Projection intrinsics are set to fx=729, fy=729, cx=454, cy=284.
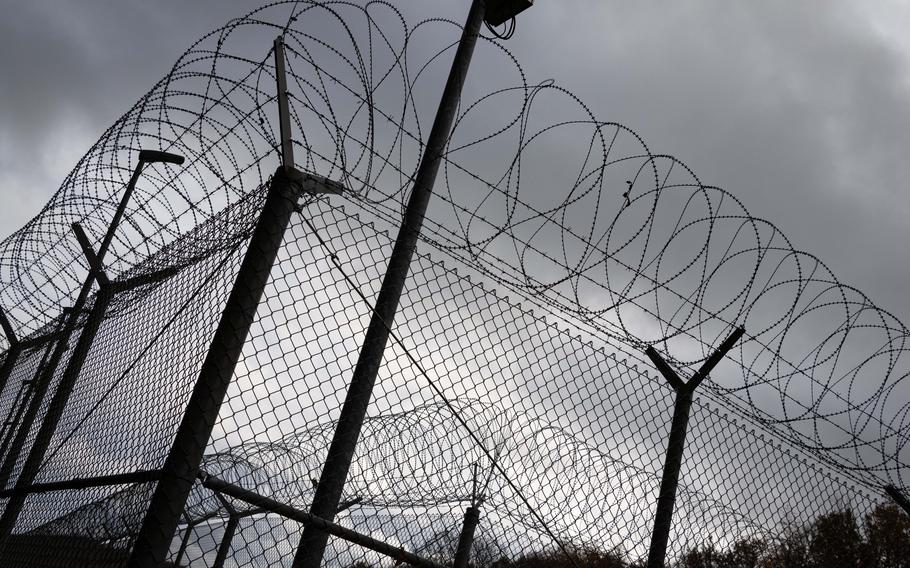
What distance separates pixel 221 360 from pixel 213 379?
68 mm

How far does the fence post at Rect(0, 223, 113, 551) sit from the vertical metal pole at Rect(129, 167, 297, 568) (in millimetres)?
2502

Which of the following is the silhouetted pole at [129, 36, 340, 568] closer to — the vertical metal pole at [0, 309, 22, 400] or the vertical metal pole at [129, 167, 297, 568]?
the vertical metal pole at [129, 167, 297, 568]

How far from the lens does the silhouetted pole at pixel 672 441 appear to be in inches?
155

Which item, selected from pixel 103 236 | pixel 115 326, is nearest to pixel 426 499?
pixel 115 326

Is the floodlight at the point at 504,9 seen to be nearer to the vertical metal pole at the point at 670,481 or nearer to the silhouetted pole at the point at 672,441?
the silhouetted pole at the point at 672,441

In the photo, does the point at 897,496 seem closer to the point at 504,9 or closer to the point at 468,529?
the point at 468,529

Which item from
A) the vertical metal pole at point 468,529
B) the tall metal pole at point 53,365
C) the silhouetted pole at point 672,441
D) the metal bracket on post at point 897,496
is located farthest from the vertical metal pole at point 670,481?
the tall metal pole at point 53,365

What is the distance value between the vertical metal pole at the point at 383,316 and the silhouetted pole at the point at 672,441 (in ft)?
5.64

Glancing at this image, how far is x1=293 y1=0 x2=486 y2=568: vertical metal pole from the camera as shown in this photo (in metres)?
2.87

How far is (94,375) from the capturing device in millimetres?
4469

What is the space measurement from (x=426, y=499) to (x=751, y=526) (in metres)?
2.10

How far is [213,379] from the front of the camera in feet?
8.02

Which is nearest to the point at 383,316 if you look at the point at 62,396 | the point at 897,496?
the point at 62,396

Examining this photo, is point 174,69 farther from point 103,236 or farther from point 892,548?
point 892,548
